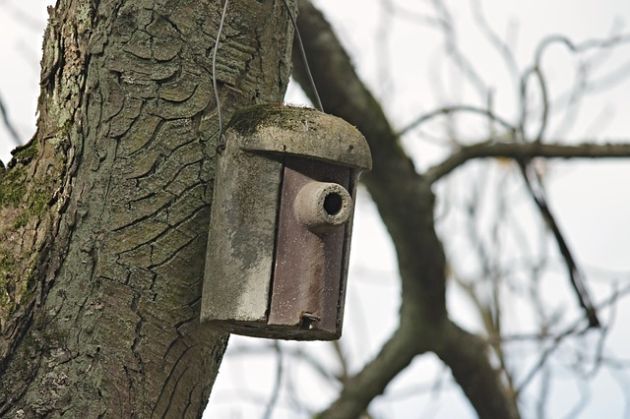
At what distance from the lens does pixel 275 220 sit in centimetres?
200

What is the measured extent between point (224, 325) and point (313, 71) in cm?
165

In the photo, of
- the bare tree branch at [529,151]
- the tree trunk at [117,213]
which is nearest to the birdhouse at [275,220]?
the tree trunk at [117,213]

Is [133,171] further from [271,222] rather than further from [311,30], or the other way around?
[311,30]

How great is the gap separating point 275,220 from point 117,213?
0.88ft

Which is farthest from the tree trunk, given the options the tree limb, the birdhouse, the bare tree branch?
the bare tree branch

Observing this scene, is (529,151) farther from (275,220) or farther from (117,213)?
(117,213)

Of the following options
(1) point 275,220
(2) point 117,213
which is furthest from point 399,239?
(2) point 117,213

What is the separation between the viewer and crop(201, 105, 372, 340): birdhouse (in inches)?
77.3

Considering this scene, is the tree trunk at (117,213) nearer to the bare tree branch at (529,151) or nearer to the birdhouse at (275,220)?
the birdhouse at (275,220)

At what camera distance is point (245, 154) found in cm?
198

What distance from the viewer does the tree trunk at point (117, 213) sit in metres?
1.89

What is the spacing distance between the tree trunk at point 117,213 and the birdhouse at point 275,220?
0.19ft

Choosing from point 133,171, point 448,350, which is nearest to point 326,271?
point 133,171

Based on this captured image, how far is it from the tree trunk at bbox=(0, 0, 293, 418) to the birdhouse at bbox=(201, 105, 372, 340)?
6cm
